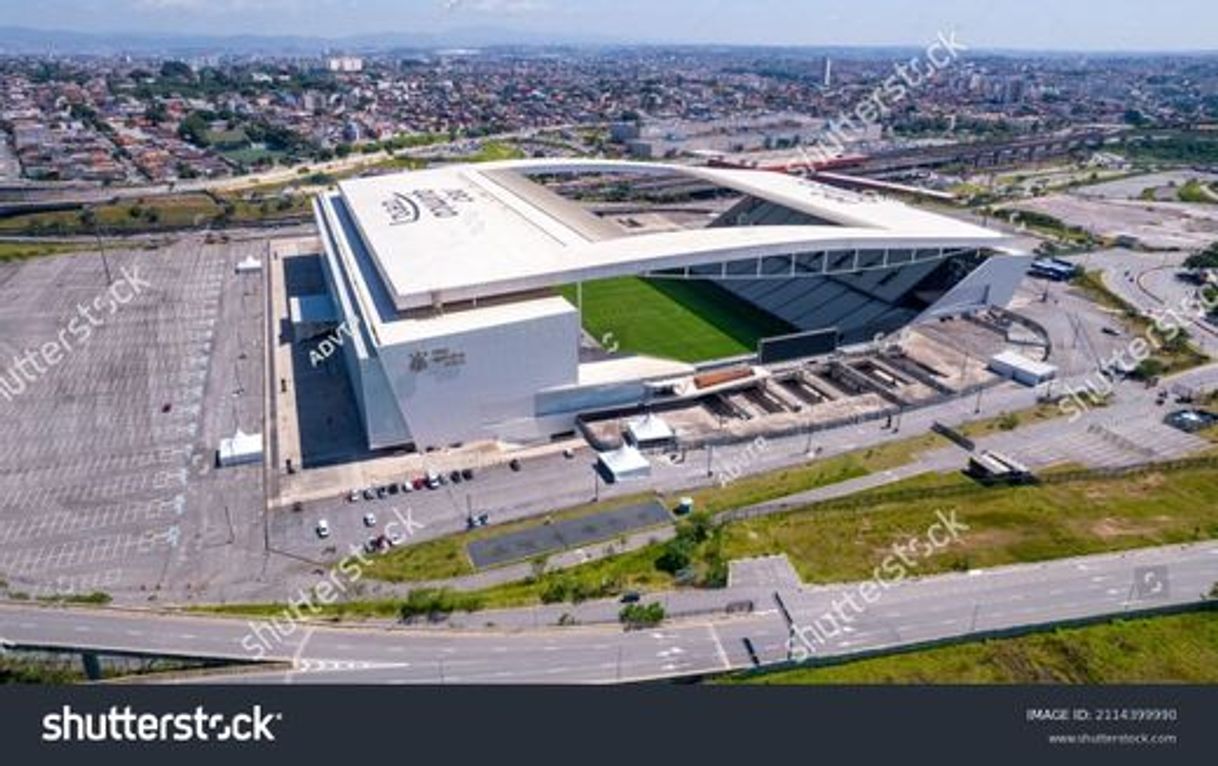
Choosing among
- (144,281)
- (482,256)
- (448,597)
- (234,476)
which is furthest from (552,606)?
(144,281)

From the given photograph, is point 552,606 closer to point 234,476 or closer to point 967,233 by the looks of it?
point 234,476

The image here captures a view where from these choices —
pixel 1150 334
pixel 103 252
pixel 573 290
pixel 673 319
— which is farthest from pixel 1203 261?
pixel 103 252

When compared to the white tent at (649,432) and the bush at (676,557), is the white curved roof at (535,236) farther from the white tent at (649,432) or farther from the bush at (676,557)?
the bush at (676,557)

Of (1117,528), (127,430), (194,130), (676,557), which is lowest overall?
(127,430)

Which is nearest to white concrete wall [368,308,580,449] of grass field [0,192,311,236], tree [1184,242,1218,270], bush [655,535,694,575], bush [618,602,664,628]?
bush [655,535,694,575]

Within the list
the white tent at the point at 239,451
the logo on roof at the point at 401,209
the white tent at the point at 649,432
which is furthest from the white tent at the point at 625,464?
the logo on roof at the point at 401,209

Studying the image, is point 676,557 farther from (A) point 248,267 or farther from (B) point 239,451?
(A) point 248,267

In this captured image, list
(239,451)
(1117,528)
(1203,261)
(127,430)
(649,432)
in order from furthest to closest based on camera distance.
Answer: (1203,261)
(127,430)
(649,432)
(239,451)
(1117,528)
